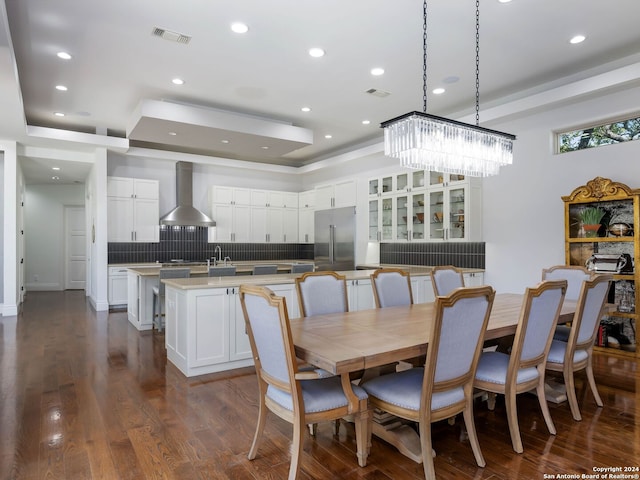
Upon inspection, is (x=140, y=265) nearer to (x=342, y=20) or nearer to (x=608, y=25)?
(x=342, y=20)

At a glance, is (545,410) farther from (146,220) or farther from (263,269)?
(146,220)

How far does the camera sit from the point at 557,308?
242 cm

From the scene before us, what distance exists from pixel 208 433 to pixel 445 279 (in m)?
2.38

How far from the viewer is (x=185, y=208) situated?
7551 millimetres

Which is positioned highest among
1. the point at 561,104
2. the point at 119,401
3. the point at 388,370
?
the point at 561,104

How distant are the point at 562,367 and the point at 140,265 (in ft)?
21.6

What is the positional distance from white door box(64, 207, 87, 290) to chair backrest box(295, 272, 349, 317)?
30.6ft

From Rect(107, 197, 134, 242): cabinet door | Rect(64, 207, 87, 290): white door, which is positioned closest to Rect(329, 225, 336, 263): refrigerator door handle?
Rect(107, 197, 134, 242): cabinet door

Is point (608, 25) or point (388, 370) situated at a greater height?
point (608, 25)

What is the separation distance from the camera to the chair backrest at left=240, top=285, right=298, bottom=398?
1823 millimetres

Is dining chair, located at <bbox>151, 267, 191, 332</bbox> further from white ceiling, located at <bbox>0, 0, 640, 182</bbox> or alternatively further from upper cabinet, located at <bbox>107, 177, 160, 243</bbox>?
upper cabinet, located at <bbox>107, 177, 160, 243</bbox>

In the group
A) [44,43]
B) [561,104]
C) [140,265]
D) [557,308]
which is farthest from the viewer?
[140,265]

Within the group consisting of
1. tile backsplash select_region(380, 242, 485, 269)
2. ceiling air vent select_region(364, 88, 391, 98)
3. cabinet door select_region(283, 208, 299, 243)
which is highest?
ceiling air vent select_region(364, 88, 391, 98)

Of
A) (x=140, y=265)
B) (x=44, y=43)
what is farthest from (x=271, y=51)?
(x=140, y=265)
